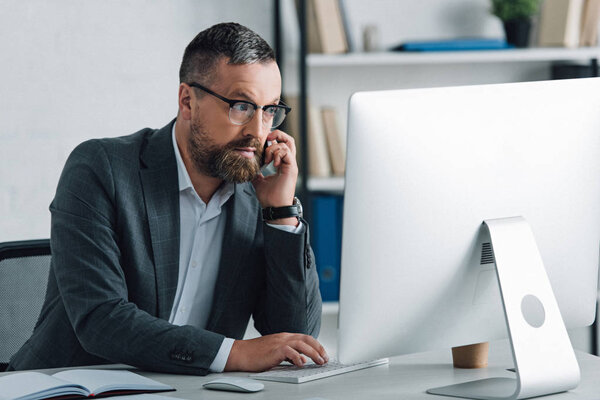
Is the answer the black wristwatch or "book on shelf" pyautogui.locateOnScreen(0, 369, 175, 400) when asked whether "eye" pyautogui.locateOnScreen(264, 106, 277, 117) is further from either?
"book on shelf" pyautogui.locateOnScreen(0, 369, 175, 400)

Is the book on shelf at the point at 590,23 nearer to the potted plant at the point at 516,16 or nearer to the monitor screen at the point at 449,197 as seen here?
the potted plant at the point at 516,16

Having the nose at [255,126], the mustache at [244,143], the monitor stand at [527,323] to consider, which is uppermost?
the nose at [255,126]

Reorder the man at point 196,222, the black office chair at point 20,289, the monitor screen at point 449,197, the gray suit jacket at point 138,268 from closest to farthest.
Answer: the monitor screen at point 449,197 → the gray suit jacket at point 138,268 → the man at point 196,222 → the black office chair at point 20,289

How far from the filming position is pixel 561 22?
8.86 ft

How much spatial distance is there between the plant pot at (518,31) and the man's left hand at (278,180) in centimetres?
143

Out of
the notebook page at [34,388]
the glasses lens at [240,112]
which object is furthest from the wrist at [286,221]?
the notebook page at [34,388]

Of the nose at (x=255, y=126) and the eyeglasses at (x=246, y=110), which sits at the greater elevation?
the eyeglasses at (x=246, y=110)

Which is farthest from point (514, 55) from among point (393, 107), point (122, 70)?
point (393, 107)

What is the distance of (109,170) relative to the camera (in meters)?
1.50

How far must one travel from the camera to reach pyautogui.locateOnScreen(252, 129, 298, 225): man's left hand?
62.6 inches

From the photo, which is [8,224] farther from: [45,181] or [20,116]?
[20,116]

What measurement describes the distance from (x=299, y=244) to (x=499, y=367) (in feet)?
1.51

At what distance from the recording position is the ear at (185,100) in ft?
5.35

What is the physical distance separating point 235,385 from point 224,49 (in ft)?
2.52
